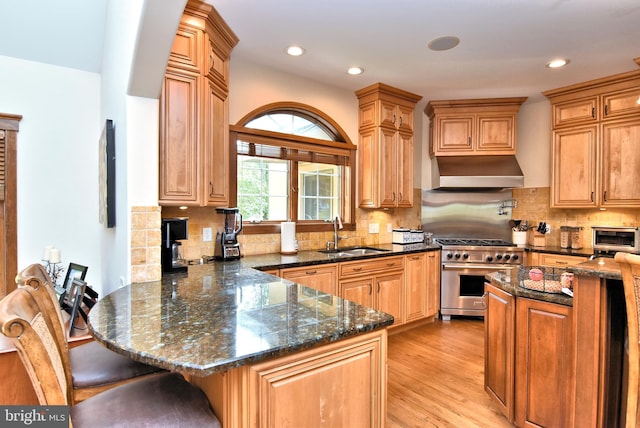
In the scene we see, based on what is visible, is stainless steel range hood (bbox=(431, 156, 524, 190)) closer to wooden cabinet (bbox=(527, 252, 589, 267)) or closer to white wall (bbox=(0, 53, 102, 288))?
wooden cabinet (bbox=(527, 252, 589, 267))

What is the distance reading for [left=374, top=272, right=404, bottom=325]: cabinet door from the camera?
342 cm

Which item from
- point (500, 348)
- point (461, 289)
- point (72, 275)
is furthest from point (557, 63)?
point (72, 275)

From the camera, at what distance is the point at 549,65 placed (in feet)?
10.8

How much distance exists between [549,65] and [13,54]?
4.70m

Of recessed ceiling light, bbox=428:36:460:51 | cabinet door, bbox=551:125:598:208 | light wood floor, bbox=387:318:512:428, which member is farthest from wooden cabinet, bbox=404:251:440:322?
recessed ceiling light, bbox=428:36:460:51

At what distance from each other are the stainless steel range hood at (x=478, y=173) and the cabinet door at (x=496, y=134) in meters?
0.12

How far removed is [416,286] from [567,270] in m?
2.01

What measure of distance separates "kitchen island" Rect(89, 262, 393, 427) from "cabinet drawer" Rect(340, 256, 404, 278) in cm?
149

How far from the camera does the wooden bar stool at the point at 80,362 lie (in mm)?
1281

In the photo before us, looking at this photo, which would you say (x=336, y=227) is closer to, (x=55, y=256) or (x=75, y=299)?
(x=75, y=299)

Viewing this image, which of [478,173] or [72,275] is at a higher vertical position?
[478,173]

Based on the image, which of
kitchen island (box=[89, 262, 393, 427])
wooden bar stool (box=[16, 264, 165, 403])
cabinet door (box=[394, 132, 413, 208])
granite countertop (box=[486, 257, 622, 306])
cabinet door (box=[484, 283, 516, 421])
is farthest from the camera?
cabinet door (box=[394, 132, 413, 208])

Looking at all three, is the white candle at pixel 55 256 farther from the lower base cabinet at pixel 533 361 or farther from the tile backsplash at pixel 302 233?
the lower base cabinet at pixel 533 361

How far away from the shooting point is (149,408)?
3.68ft
